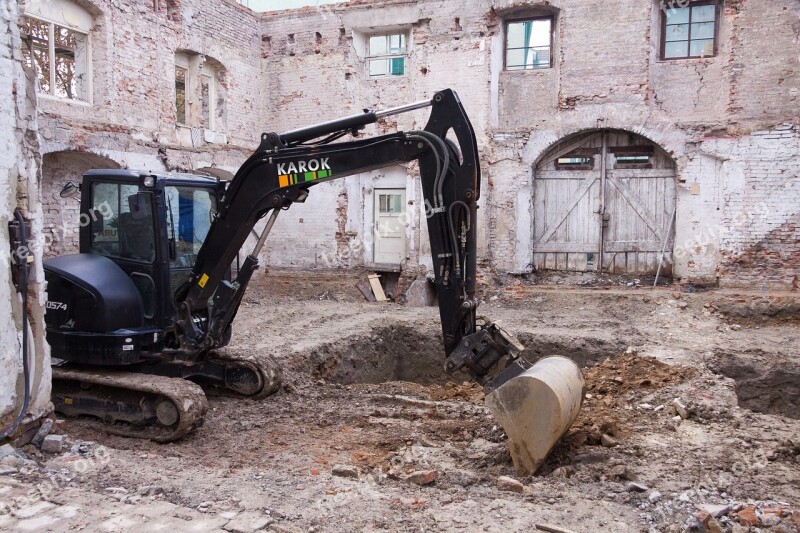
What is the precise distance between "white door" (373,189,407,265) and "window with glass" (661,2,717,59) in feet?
22.3

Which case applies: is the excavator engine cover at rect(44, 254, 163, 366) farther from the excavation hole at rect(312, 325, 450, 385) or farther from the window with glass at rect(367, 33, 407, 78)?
the window with glass at rect(367, 33, 407, 78)

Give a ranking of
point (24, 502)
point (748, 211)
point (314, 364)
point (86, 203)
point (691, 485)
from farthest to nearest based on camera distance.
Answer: point (748, 211)
point (314, 364)
point (86, 203)
point (691, 485)
point (24, 502)

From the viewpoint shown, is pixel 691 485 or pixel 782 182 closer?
pixel 691 485

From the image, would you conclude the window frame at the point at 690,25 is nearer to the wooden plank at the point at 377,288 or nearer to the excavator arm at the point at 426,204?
the wooden plank at the point at 377,288

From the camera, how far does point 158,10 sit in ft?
46.8

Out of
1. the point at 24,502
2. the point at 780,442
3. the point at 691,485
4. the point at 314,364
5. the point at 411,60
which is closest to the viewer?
the point at 24,502

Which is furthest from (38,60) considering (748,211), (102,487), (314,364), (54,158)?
(748,211)

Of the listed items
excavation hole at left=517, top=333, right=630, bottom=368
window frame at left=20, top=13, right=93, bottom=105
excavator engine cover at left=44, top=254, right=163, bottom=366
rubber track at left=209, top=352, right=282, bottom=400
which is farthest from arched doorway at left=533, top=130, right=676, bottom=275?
excavator engine cover at left=44, top=254, right=163, bottom=366

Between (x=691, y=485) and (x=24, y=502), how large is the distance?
473 centimetres

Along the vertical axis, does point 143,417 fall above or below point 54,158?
below

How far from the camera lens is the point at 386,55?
54.6 feet

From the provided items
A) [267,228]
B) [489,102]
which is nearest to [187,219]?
[267,228]

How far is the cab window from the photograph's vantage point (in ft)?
23.0

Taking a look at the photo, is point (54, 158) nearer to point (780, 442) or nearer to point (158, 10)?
point (158, 10)
